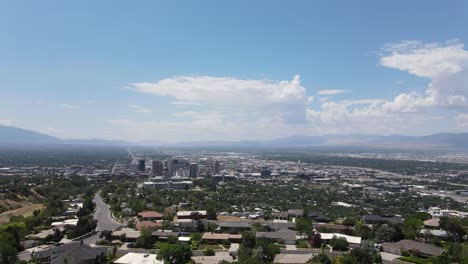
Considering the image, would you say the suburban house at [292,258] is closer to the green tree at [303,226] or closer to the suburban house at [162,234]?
the green tree at [303,226]

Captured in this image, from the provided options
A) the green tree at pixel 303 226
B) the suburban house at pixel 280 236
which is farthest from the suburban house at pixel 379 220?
the suburban house at pixel 280 236

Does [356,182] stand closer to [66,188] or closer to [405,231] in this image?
[405,231]

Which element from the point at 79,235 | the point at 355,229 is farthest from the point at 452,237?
the point at 79,235

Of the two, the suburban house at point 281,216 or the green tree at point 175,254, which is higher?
the green tree at point 175,254

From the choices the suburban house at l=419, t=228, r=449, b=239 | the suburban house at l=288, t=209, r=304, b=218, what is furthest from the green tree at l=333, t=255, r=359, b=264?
the suburban house at l=288, t=209, r=304, b=218

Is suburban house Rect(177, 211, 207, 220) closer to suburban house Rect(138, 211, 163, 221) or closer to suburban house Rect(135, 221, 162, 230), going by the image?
suburban house Rect(138, 211, 163, 221)
